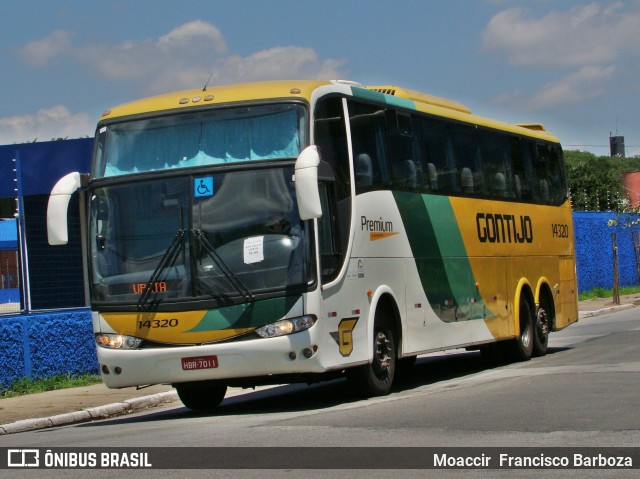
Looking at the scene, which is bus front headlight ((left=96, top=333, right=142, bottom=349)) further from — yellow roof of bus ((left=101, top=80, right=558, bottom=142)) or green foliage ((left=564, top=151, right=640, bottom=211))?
green foliage ((left=564, top=151, right=640, bottom=211))

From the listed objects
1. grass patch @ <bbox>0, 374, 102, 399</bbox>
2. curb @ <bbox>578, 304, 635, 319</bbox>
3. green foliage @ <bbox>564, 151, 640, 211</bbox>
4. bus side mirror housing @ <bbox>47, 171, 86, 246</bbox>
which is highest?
green foliage @ <bbox>564, 151, 640, 211</bbox>

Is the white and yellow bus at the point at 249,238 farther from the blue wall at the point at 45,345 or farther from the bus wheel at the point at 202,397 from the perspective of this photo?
the blue wall at the point at 45,345

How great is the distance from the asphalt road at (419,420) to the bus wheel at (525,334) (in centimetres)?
181

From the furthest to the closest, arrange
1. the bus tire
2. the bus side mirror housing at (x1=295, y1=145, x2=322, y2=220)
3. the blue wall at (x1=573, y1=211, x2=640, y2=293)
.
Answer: the blue wall at (x1=573, y1=211, x2=640, y2=293) → the bus tire → the bus side mirror housing at (x1=295, y1=145, x2=322, y2=220)

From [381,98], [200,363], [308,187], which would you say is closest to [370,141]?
[381,98]

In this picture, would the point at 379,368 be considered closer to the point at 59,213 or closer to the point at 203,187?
the point at 203,187

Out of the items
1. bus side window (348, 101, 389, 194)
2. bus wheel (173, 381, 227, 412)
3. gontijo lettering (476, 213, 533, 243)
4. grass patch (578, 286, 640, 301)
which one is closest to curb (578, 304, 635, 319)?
grass patch (578, 286, 640, 301)

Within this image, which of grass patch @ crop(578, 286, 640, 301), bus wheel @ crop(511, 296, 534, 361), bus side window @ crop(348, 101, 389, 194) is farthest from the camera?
grass patch @ crop(578, 286, 640, 301)

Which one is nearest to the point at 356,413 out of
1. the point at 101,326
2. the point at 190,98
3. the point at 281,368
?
the point at 281,368

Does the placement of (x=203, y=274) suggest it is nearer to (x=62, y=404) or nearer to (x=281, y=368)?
(x=281, y=368)

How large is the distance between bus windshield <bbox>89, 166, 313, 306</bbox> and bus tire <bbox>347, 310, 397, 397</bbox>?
6.19 feet

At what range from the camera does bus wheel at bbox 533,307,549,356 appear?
2012 cm

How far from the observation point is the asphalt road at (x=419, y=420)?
9.23 m

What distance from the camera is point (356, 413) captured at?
12.0m
